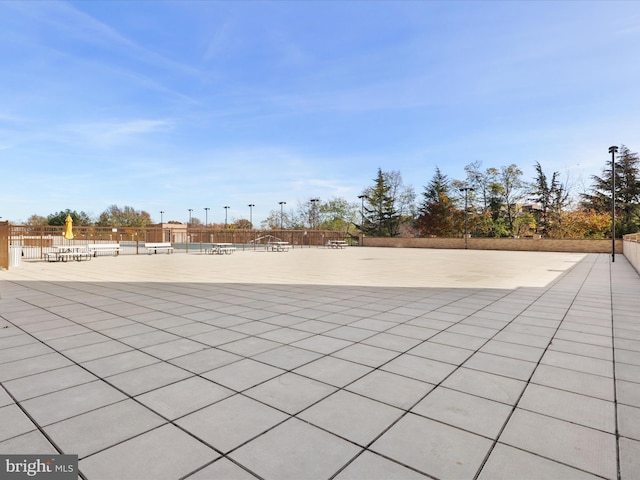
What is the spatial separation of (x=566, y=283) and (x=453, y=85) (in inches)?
608

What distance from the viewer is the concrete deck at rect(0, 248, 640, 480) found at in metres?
1.76

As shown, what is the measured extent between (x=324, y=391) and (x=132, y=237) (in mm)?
21334

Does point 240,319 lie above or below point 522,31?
below

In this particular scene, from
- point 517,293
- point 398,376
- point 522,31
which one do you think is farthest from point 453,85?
point 398,376

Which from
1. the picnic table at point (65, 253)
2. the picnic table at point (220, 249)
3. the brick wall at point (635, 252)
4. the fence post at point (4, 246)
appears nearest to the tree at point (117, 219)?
the picnic table at point (220, 249)

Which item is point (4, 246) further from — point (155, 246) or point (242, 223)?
point (242, 223)

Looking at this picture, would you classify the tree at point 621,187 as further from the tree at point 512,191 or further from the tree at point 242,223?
the tree at point 242,223

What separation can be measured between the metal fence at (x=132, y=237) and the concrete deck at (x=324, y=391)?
13.1m

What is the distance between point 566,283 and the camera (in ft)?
29.2

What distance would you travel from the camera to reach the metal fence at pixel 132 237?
16266 millimetres

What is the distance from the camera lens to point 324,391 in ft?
8.45

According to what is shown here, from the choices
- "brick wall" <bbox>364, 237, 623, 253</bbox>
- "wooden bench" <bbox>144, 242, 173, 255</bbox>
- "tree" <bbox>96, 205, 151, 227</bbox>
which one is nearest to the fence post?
"wooden bench" <bbox>144, 242, 173, 255</bbox>

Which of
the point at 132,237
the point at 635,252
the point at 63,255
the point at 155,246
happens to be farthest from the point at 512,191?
the point at 63,255

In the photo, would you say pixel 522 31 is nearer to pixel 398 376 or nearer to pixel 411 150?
pixel 398 376
